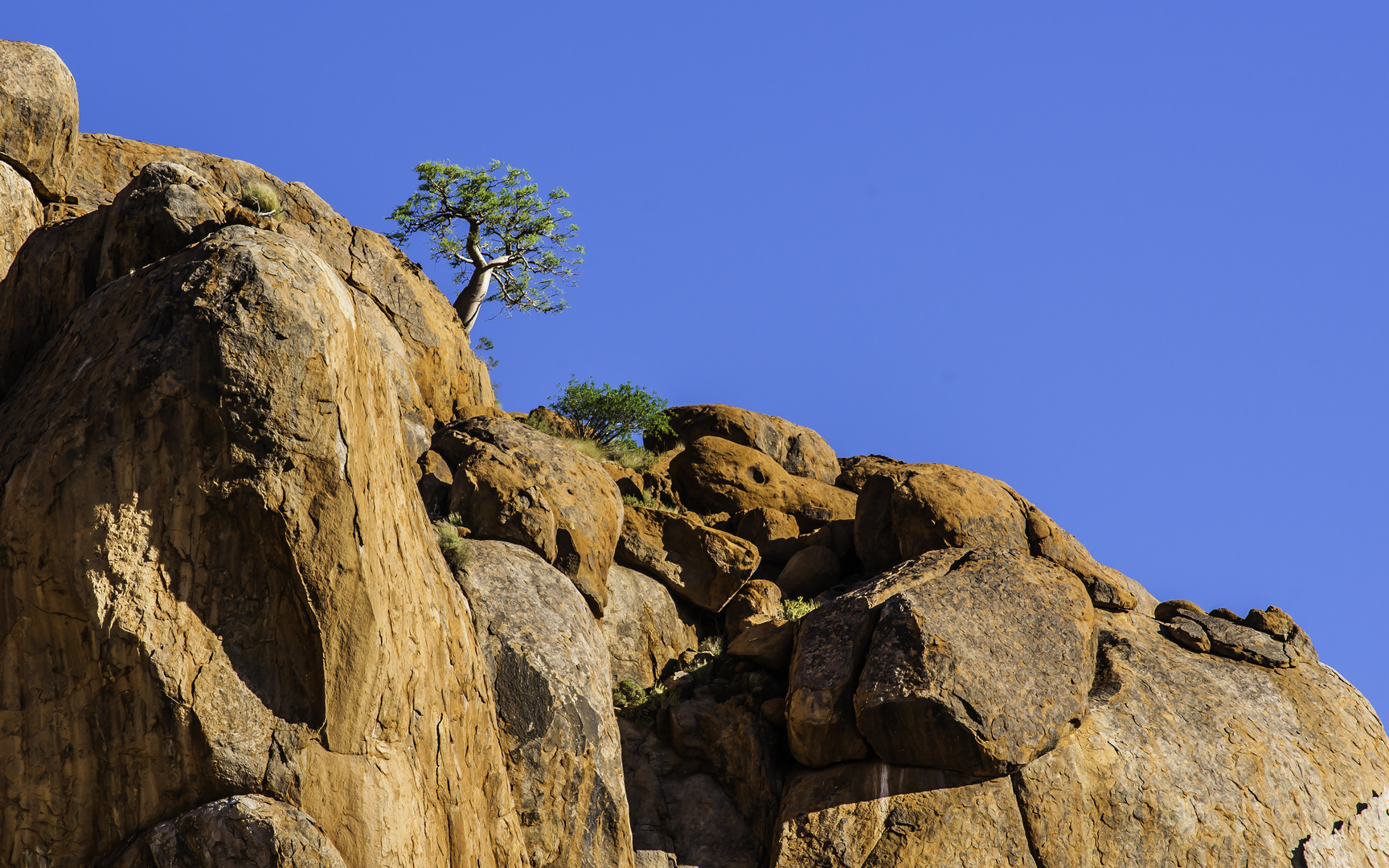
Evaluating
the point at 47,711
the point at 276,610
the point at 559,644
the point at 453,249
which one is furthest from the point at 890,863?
the point at 453,249

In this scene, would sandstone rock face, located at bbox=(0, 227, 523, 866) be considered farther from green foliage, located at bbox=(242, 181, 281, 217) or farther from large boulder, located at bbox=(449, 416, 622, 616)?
green foliage, located at bbox=(242, 181, 281, 217)

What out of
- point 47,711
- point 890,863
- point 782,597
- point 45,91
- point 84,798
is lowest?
point 890,863

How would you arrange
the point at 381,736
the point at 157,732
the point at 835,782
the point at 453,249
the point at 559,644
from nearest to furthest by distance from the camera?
the point at 157,732
the point at 381,736
the point at 559,644
the point at 835,782
the point at 453,249

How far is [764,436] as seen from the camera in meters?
26.8

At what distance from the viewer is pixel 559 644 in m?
14.4

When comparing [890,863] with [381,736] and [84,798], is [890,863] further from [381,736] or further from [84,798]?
[84,798]

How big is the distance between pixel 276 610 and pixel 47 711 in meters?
2.09

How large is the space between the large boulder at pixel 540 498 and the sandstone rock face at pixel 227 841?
713cm

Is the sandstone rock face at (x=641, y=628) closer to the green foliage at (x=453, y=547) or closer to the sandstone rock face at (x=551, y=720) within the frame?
the sandstone rock face at (x=551, y=720)

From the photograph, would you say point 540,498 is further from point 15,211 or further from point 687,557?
point 15,211

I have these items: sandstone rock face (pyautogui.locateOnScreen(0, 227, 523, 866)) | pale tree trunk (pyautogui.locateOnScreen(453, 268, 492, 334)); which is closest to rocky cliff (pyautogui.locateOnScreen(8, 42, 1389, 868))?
sandstone rock face (pyautogui.locateOnScreen(0, 227, 523, 866))

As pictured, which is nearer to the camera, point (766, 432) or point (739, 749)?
point (739, 749)

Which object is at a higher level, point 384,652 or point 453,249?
point 453,249

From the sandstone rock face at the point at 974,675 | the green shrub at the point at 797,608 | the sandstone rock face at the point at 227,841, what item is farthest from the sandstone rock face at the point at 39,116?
the sandstone rock face at the point at 974,675
